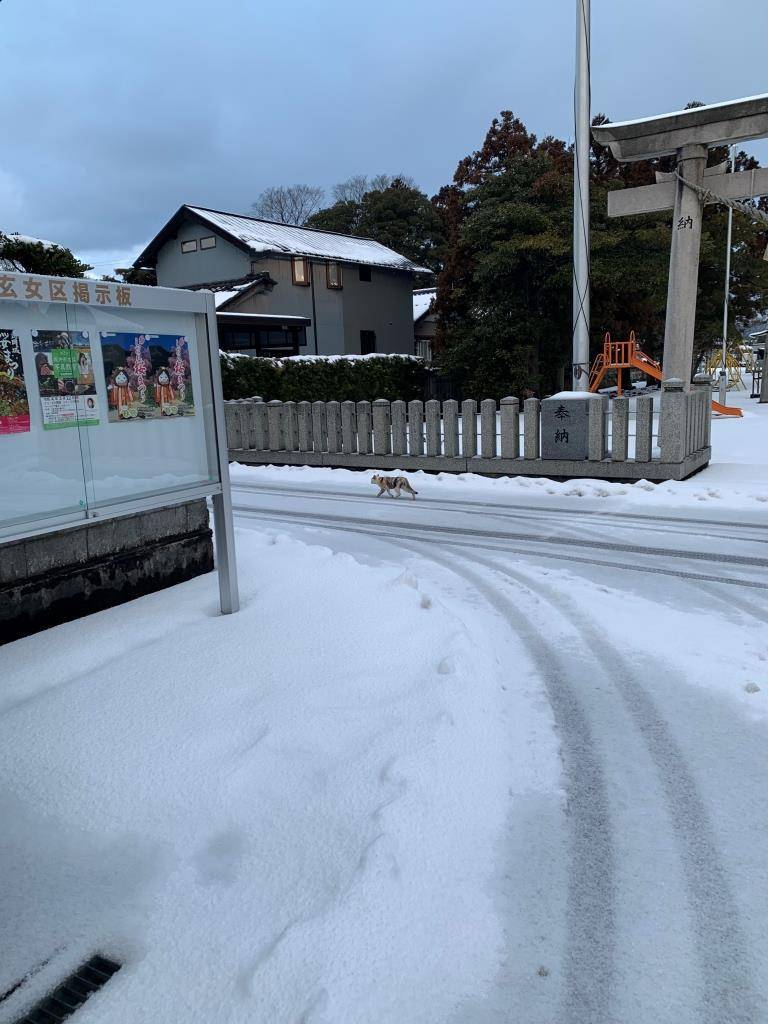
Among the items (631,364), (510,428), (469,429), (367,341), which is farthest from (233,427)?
(367,341)

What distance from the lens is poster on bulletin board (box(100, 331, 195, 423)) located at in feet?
14.5

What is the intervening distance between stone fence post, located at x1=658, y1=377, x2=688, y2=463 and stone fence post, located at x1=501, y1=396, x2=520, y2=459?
90.5 inches

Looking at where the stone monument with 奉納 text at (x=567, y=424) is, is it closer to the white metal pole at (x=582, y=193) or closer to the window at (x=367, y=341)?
the white metal pole at (x=582, y=193)

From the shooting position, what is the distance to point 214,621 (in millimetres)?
5035

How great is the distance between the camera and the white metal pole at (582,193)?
549 inches

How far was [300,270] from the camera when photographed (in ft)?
99.1

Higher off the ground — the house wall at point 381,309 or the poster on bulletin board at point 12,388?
the house wall at point 381,309

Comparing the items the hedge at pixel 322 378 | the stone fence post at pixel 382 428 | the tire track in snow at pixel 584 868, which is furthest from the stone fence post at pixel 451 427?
the tire track in snow at pixel 584 868

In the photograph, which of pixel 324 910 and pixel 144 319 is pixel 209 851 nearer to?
pixel 324 910

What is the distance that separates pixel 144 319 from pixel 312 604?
2242mm

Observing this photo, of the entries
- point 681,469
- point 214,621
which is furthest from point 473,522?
point 214,621

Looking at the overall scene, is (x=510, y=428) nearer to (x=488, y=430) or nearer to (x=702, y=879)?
(x=488, y=430)

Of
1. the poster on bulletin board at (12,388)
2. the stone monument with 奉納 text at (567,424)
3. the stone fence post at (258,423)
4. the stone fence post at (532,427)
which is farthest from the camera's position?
the stone fence post at (258,423)

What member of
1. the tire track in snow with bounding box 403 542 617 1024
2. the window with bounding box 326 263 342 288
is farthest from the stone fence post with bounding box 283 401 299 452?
the window with bounding box 326 263 342 288
